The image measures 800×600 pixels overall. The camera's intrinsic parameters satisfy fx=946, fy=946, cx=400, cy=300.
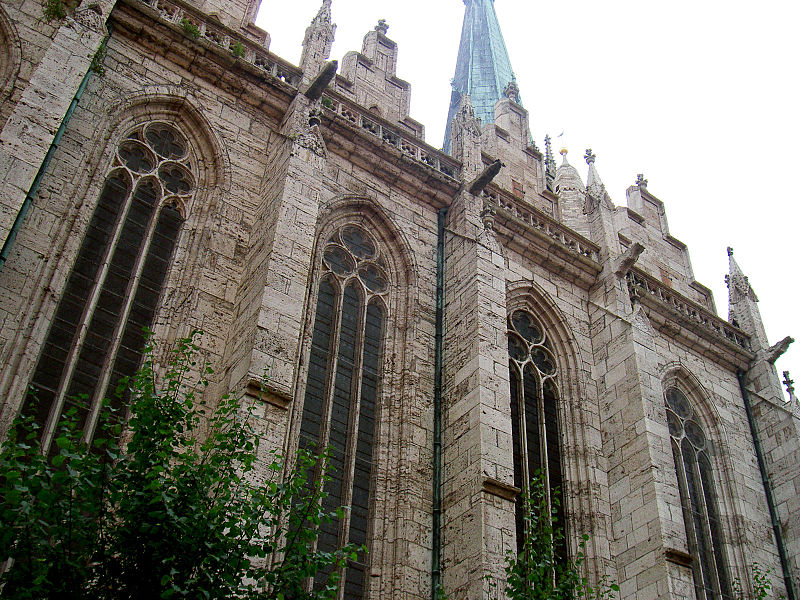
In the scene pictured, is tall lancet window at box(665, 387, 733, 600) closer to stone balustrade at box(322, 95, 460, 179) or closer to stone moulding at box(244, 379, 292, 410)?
stone balustrade at box(322, 95, 460, 179)

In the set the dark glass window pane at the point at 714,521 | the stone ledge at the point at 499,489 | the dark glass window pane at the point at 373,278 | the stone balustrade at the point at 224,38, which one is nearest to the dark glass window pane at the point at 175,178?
the stone balustrade at the point at 224,38

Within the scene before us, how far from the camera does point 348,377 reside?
1409 cm

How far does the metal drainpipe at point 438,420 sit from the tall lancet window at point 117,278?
175 inches

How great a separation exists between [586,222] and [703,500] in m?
7.41

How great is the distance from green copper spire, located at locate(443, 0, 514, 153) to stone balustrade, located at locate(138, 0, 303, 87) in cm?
1545

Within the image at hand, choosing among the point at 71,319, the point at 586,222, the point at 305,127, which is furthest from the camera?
the point at 586,222

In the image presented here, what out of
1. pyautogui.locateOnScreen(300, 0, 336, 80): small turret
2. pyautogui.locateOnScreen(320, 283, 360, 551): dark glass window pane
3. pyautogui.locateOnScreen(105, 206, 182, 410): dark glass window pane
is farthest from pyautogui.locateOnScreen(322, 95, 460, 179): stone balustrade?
pyautogui.locateOnScreen(105, 206, 182, 410): dark glass window pane

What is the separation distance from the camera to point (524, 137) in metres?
23.2

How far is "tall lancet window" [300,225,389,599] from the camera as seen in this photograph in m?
12.8

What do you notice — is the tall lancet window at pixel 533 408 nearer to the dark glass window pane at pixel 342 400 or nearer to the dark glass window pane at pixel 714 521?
the dark glass window pane at pixel 342 400

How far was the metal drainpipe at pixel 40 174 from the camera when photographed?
10883 mm

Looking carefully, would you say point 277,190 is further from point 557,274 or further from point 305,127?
point 557,274

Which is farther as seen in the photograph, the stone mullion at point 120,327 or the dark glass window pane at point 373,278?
the dark glass window pane at point 373,278

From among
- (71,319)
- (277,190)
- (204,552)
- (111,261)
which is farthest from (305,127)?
(204,552)
